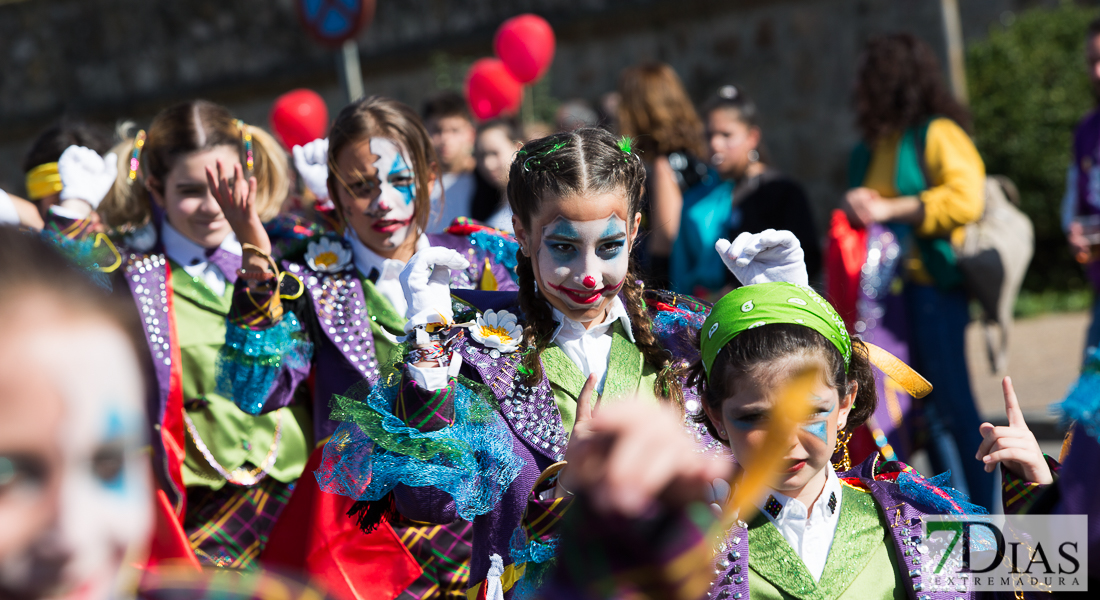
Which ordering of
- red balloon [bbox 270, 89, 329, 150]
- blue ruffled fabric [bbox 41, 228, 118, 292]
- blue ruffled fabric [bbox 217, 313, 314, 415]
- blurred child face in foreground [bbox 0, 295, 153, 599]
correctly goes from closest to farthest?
1. blurred child face in foreground [bbox 0, 295, 153, 599]
2. blue ruffled fabric [bbox 217, 313, 314, 415]
3. blue ruffled fabric [bbox 41, 228, 118, 292]
4. red balloon [bbox 270, 89, 329, 150]

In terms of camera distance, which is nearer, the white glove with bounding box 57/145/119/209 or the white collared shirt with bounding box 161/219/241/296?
the white collared shirt with bounding box 161/219/241/296

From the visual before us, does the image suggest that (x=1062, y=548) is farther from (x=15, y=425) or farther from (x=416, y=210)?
(x=416, y=210)

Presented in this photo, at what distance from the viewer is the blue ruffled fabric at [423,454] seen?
2104 mm

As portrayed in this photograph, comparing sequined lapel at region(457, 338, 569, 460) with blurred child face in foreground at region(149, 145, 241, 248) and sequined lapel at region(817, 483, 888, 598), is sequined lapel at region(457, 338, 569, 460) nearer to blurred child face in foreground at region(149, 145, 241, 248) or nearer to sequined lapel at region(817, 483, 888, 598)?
sequined lapel at region(817, 483, 888, 598)

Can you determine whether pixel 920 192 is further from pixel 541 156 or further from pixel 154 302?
pixel 154 302

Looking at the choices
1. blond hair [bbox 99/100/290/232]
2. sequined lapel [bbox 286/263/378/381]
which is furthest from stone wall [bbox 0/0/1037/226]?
sequined lapel [bbox 286/263/378/381]

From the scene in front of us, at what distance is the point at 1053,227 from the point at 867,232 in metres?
5.26

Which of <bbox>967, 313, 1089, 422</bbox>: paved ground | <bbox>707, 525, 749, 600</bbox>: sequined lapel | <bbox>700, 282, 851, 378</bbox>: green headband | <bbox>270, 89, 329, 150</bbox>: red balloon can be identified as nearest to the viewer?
<bbox>707, 525, 749, 600</bbox>: sequined lapel

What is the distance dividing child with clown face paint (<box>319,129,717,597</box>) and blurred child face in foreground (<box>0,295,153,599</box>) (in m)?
1.11

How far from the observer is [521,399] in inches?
89.0

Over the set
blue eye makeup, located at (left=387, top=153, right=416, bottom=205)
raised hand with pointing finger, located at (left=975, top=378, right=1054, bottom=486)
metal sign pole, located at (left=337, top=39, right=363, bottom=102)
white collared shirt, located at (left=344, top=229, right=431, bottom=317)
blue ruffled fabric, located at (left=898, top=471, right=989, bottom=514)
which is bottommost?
blue ruffled fabric, located at (left=898, top=471, right=989, bottom=514)

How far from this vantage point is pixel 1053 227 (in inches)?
354

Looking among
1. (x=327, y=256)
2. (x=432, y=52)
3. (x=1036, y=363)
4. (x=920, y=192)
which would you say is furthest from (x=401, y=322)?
(x=432, y=52)

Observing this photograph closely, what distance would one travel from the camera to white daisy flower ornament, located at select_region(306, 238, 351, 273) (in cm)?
306
